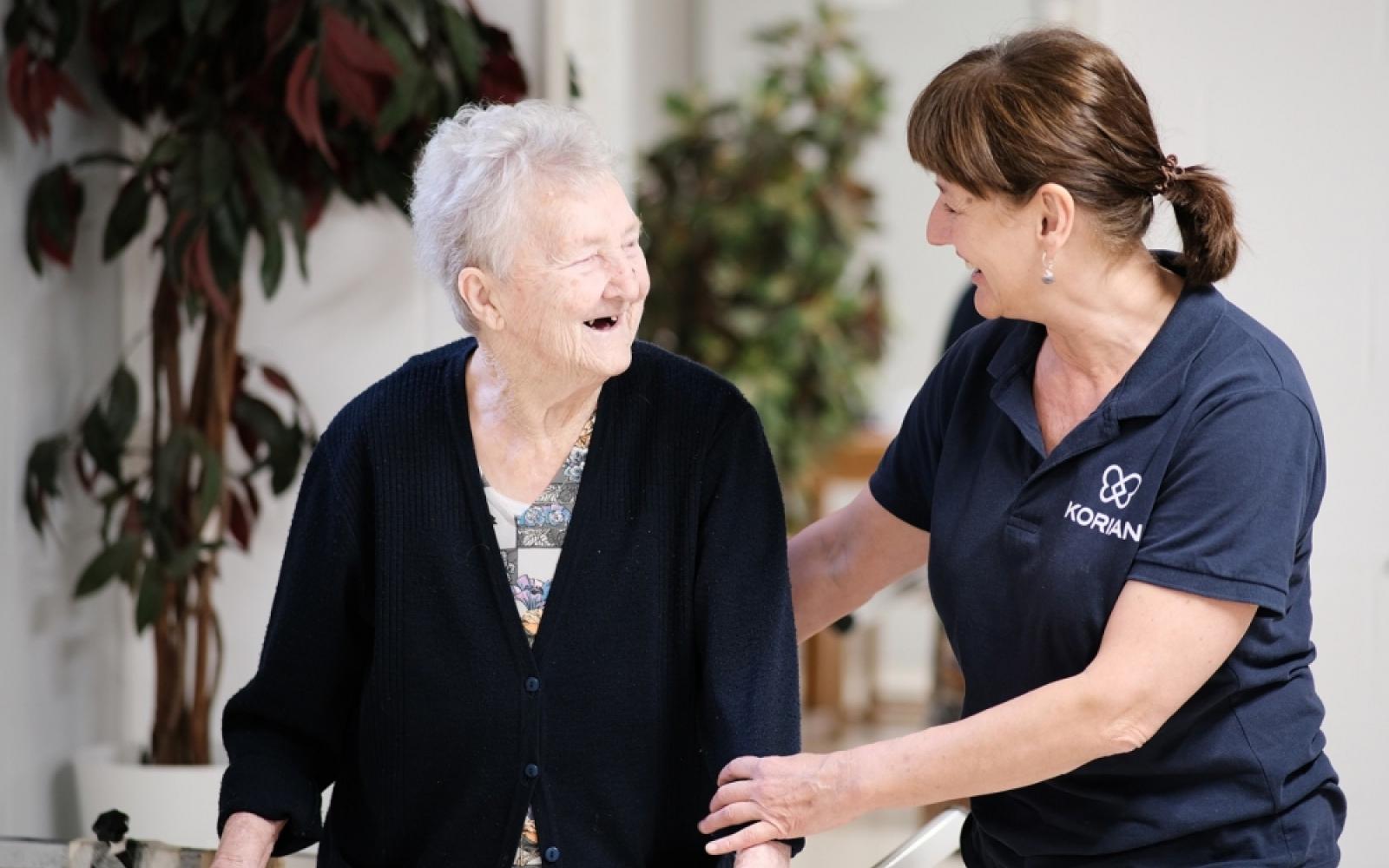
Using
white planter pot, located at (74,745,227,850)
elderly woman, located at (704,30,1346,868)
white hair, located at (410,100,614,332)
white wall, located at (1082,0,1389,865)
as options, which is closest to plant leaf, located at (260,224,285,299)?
white planter pot, located at (74,745,227,850)

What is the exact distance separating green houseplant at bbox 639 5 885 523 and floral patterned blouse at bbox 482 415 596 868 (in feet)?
10.8

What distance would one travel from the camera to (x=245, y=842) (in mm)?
1544

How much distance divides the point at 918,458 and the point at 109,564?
1475mm

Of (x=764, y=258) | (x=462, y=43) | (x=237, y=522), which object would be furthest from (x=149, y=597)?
(x=764, y=258)

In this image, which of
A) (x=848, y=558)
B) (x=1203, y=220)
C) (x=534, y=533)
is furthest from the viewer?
(x=848, y=558)

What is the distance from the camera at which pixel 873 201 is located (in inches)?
220

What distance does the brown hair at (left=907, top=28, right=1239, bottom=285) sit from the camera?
1.41 meters

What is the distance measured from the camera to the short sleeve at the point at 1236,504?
1.35m

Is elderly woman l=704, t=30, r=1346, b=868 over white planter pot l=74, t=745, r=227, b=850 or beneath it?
over

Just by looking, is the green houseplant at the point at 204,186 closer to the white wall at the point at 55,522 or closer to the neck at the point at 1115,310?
the white wall at the point at 55,522

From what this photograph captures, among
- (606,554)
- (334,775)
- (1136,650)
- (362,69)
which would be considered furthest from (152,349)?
(1136,650)

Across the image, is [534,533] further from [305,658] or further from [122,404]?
[122,404]

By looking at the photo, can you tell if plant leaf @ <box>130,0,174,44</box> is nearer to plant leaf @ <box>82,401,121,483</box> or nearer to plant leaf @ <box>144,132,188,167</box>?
plant leaf @ <box>144,132,188,167</box>

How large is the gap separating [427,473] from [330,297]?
1.22 m
